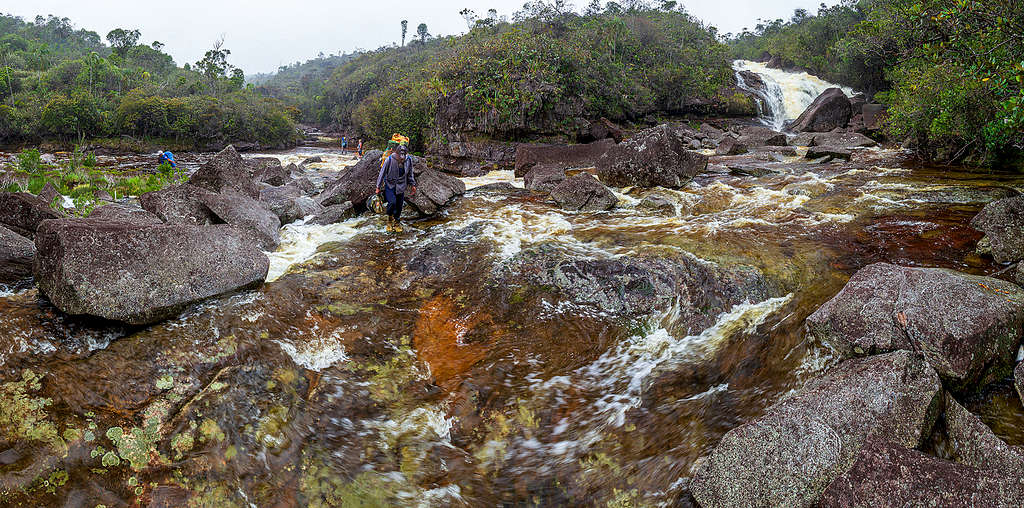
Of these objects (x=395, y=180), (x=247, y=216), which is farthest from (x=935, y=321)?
(x=247, y=216)

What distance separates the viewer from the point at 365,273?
7469 mm

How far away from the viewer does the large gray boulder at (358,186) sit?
11507 millimetres

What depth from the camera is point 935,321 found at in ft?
13.0

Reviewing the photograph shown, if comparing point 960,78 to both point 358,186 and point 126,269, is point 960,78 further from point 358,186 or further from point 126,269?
point 126,269

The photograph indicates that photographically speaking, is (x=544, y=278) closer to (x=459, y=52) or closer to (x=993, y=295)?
(x=993, y=295)

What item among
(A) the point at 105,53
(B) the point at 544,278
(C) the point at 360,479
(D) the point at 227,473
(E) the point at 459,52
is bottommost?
(C) the point at 360,479

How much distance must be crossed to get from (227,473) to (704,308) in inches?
205

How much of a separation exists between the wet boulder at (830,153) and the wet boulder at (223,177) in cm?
1838

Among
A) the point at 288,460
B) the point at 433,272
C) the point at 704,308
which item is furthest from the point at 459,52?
the point at 288,460

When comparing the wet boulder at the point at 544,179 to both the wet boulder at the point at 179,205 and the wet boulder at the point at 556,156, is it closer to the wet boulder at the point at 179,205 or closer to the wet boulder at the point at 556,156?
the wet boulder at the point at 556,156

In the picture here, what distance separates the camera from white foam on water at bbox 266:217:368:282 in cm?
762

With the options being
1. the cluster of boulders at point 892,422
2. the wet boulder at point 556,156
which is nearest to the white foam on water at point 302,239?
the cluster of boulders at point 892,422

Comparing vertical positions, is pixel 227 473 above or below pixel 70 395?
below

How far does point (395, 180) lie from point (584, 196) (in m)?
4.60
